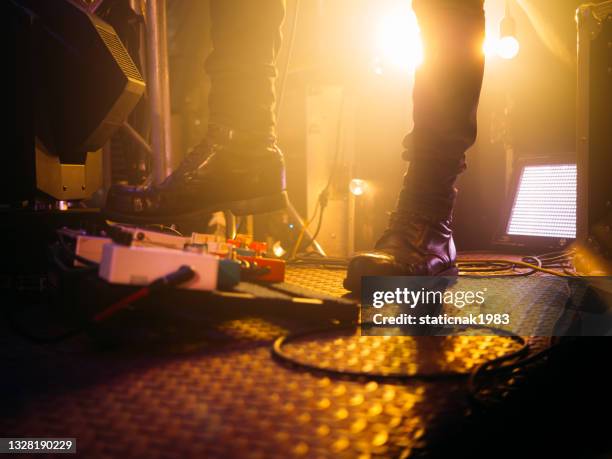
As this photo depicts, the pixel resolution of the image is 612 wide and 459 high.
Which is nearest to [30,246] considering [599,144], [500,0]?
[599,144]

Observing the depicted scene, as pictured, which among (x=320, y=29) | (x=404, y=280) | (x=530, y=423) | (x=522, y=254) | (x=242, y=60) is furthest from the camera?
(x=320, y=29)

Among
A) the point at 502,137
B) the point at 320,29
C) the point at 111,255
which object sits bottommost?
the point at 111,255

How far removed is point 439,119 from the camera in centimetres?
123

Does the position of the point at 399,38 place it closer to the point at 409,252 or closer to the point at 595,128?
the point at 595,128

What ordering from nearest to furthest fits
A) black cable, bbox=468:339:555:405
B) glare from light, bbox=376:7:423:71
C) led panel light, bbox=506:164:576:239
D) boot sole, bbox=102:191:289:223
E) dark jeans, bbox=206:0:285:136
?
black cable, bbox=468:339:555:405 < boot sole, bbox=102:191:289:223 < dark jeans, bbox=206:0:285:136 < led panel light, bbox=506:164:576:239 < glare from light, bbox=376:7:423:71

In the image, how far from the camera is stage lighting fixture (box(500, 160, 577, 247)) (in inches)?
95.9

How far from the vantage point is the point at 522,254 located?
2459 millimetres

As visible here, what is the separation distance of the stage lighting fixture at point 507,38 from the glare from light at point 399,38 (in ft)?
1.14

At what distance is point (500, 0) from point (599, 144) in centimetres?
145

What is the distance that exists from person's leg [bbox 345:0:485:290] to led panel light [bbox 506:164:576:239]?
1.34 m

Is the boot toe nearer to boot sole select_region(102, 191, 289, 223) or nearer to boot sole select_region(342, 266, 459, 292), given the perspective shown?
boot sole select_region(342, 266, 459, 292)

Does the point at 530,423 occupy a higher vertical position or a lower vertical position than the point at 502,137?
lower

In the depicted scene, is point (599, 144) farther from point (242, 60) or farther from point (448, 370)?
point (448, 370)

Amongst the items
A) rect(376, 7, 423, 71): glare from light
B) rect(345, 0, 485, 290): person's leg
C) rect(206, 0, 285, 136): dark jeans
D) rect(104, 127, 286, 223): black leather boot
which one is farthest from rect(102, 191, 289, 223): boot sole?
rect(376, 7, 423, 71): glare from light
